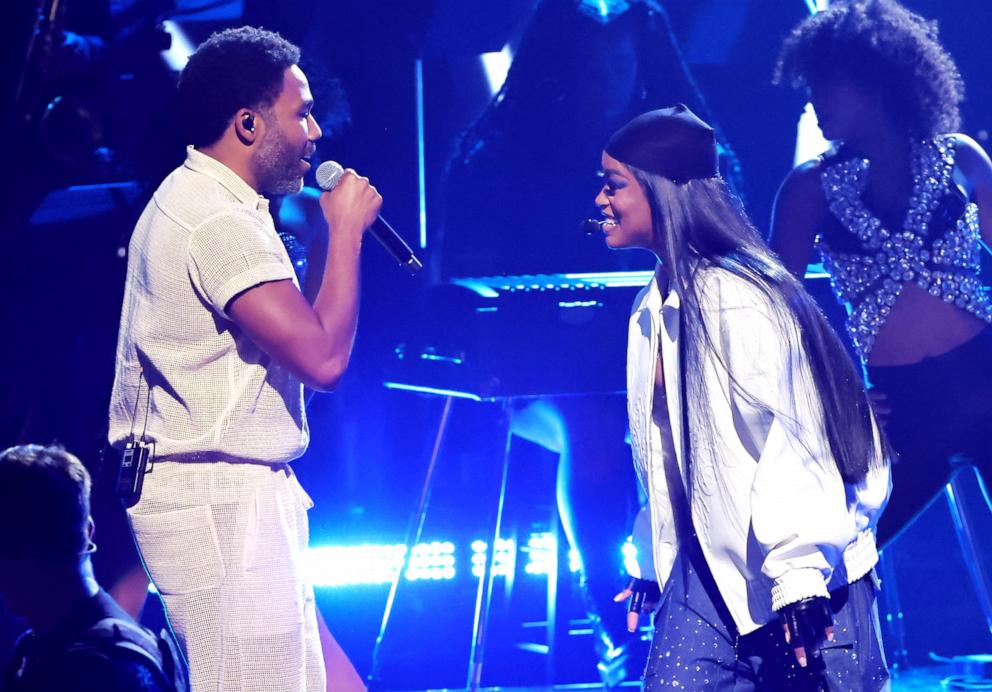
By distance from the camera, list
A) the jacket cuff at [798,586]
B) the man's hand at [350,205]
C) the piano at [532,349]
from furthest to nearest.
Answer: the piano at [532,349] → the man's hand at [350,205] → the jacket cuff at [798,586]

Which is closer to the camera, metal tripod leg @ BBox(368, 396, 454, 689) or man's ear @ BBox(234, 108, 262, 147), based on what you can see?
man's ear @ BBox(234, 108, 262, 147)

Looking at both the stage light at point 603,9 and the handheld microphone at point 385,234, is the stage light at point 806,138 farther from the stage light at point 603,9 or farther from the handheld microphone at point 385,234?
the handheld microphone at point 385,234

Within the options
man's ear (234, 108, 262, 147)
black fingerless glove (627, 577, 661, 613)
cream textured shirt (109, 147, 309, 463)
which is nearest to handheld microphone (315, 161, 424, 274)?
man's ear (234, 108, 262, 147)

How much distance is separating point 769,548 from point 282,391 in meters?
0.85

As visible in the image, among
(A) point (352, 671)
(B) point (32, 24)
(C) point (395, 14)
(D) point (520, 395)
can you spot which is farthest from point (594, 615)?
(B) point (32, 24)

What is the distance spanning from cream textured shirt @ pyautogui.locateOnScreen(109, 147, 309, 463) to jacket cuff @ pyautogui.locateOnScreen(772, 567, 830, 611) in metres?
0.83

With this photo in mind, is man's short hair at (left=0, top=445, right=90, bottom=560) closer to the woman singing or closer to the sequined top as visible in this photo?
the woman singing

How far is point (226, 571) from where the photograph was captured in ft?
5.90

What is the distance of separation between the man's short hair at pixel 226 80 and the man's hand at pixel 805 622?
4.17 ft

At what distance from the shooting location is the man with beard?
5.90 ft

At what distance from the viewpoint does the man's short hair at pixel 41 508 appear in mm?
2217

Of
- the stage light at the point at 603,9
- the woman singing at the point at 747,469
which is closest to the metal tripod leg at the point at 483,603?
the stage light at the point at 603,9

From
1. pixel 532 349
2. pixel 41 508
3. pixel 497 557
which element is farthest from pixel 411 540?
pixel 41 508

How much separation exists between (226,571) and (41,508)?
669 millimetres
